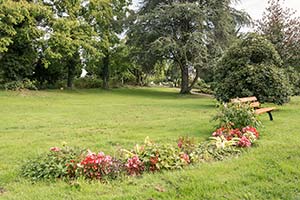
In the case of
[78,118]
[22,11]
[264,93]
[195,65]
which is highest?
[22,11]

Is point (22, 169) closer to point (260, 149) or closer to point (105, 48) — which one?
point (260, 149)

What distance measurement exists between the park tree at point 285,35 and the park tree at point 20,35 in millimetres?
13842

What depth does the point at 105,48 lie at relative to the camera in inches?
1025

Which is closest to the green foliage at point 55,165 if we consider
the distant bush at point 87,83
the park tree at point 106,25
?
the park tree at point 106,25

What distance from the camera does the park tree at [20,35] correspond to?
18.3 metres

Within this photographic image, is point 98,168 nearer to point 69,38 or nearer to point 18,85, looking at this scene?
point 18,85

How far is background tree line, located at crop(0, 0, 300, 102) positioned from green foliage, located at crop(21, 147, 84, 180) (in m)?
14.7

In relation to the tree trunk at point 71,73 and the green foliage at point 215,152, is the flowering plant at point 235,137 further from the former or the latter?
the tree trunk at point 71,73

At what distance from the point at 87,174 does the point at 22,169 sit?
103 cm

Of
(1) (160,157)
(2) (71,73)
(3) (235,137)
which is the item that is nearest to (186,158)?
(1) (160,157)

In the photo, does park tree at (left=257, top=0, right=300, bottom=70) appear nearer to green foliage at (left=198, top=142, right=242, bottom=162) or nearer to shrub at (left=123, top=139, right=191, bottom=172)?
green foliage at (left=198, top=142, right=242, bottom=162)

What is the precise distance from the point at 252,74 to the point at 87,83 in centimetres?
1960

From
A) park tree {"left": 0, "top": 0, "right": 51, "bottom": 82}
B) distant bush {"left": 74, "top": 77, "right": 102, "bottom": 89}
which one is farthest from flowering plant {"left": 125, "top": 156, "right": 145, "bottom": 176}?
distant bush {"left": 74, "top": 77, "right": 102, "bottom": 89}

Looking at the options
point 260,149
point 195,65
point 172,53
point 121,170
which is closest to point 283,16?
point 195,65
